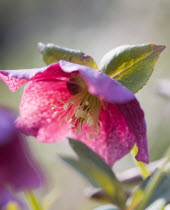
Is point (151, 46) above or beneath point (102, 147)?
above

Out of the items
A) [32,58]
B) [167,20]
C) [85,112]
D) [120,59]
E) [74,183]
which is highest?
[120,59]

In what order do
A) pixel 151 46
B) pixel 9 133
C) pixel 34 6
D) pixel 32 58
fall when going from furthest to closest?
pixel 34 6, pixel 32 58, pixel 151 46, pixel 9 133

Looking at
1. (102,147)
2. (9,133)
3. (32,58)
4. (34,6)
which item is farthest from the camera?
(34,6)

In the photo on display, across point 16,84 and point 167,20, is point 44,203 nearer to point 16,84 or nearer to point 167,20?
point 16,84

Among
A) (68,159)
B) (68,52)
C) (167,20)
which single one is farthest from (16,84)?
(167,20)

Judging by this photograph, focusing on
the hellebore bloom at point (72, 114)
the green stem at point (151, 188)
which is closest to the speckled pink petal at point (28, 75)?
the hellebore bloom at point (72, 114)

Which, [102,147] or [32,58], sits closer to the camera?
[102,147]

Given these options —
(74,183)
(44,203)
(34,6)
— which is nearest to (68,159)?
(44,203)

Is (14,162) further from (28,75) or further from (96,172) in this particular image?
(28,75)

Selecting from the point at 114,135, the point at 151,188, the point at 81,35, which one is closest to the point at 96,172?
the point at 151,188
